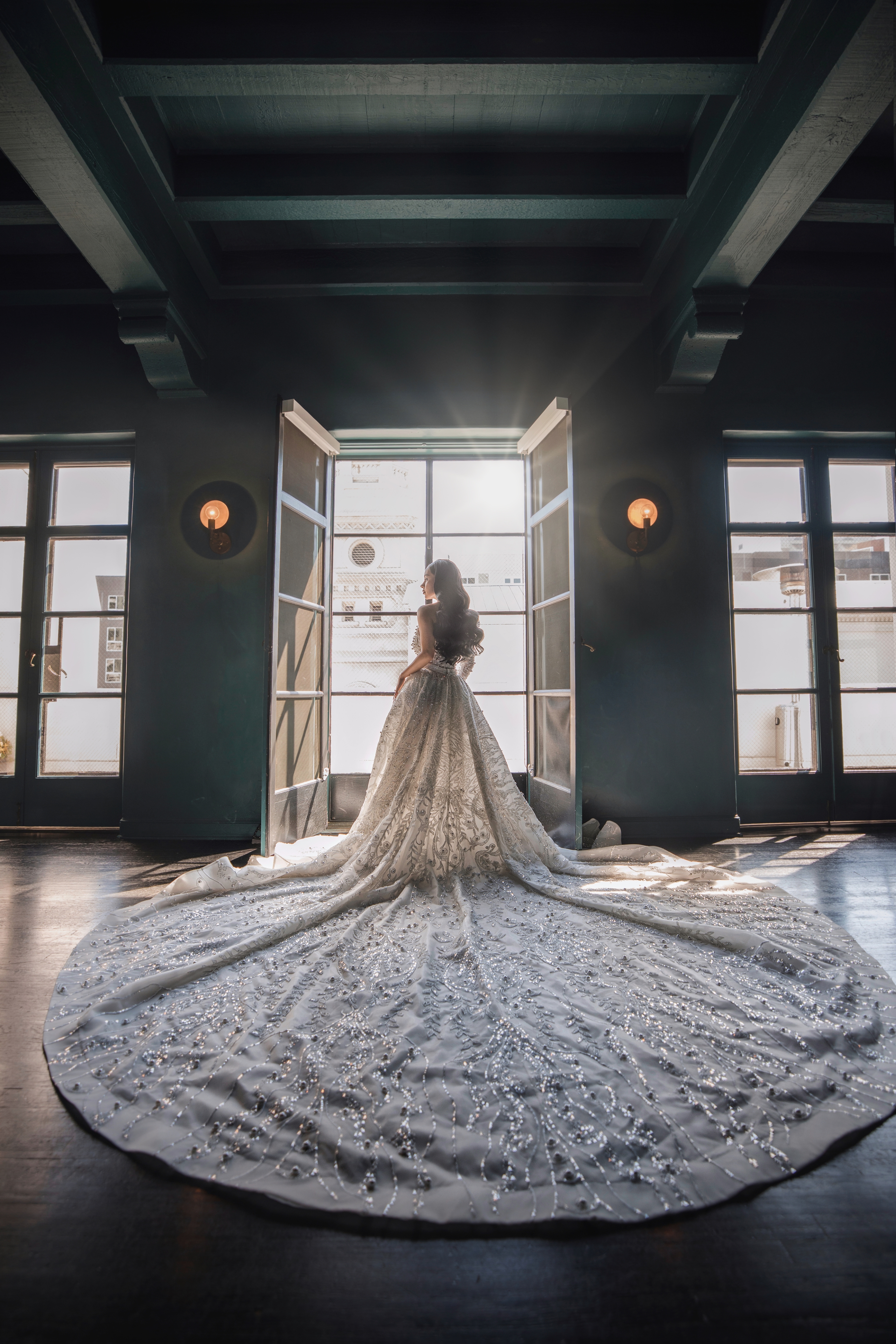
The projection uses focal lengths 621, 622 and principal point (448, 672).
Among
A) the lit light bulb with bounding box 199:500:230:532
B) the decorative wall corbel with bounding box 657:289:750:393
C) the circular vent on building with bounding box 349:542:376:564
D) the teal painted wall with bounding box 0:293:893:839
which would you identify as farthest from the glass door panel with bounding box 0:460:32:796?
the decorative wall corbel with bounding box 657:289:750:393

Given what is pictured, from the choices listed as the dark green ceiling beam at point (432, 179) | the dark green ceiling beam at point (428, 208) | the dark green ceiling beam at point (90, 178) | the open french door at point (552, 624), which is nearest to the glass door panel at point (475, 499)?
the open french door at point (552, 624)

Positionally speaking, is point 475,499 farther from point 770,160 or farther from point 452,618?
point 770,160

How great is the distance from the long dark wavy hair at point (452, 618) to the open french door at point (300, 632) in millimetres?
1019

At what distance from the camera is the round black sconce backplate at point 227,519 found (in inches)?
168

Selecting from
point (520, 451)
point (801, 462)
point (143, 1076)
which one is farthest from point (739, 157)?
point (143, 1076)

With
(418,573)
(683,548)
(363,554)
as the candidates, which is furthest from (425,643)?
(683,548)

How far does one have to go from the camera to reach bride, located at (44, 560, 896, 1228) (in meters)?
1.14

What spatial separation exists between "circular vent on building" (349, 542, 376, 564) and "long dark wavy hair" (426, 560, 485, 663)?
5.26 ft

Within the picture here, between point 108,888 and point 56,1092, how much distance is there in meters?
1.71

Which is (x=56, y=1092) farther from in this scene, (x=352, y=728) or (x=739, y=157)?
(x=739, y=157)

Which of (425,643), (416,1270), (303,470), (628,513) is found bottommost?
(416,1270)

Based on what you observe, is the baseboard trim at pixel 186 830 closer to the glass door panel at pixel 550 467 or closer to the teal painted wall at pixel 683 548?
the teal painted wall at pixel 683 548

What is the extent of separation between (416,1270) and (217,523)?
4098mm

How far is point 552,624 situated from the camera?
4098 mm
